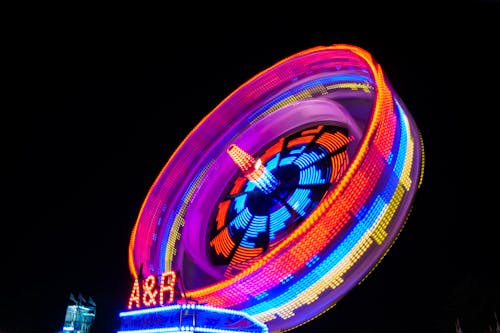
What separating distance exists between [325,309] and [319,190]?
13.7 feet

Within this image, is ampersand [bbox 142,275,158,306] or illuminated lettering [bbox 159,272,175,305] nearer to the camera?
illuminated lettering [bbox 159,272,175,305]

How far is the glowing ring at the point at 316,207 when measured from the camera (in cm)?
1178

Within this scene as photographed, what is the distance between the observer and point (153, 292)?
502 inches

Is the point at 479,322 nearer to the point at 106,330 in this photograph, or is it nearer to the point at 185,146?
the point at 185,146

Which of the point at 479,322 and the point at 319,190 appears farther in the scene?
the point at 479,322

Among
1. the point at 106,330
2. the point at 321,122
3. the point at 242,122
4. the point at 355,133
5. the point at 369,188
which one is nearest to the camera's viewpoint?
the point at 369,188

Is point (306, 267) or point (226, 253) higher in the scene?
point (226, 253)

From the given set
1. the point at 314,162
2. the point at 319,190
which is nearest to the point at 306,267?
the point at 319,190

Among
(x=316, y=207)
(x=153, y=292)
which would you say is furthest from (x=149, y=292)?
(x=316, y=207)

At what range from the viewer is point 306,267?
12.2 meters

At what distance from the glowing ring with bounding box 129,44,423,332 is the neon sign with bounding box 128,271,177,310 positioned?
1.36 metres

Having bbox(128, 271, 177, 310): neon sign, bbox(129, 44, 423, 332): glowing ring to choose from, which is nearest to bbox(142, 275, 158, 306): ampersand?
bbox(128, 271, 177, 310): neon sign

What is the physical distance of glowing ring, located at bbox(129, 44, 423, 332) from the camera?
11.8 m

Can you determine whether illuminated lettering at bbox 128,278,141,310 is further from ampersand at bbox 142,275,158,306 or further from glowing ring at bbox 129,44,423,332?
glowing ring at bbox 129,44,423,332
